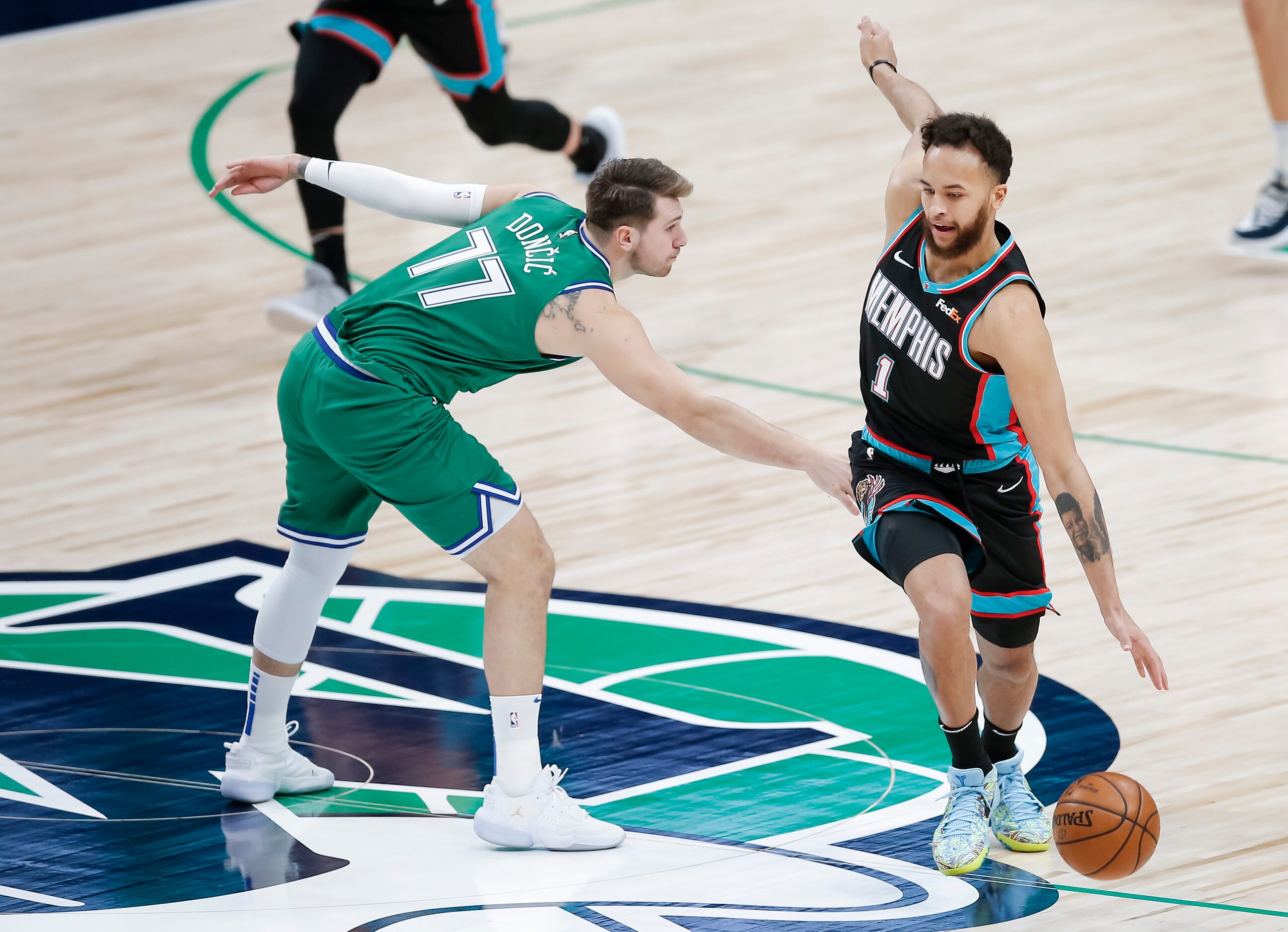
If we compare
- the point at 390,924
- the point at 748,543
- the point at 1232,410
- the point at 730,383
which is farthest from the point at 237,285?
the point at 390,924

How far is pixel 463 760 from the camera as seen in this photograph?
5.18 meters

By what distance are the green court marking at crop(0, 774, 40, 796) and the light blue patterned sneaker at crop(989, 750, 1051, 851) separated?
7.58 ft

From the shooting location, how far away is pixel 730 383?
819 cm

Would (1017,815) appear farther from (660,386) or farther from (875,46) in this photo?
(875,46)

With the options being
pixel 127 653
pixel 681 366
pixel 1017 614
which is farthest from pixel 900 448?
pixel 681 366

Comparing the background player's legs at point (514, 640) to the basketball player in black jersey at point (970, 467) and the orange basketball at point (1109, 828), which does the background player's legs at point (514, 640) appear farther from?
the orange basketball at point (1109, 828)

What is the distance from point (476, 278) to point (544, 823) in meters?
1.21

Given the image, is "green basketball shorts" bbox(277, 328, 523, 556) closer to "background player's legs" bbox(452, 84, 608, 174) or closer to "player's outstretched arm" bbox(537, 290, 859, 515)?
"player's outstretched arm" bbox(537, 290, 859, 515)

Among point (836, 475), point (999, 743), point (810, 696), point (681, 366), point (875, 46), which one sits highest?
point (875, 46)

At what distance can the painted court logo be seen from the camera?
4.34 meters

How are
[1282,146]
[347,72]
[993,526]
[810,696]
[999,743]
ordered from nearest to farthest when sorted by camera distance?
[993,526] → [999,743] → [810,696] → [347,72] → [1282,146]

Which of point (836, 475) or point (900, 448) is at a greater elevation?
point (836, 475)

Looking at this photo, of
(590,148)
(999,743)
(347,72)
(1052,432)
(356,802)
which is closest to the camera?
(1052,432)

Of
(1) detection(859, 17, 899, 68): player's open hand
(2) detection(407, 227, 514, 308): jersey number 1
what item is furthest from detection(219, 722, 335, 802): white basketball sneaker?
(1) detection(859, 17, 899, 68): player's open hand
